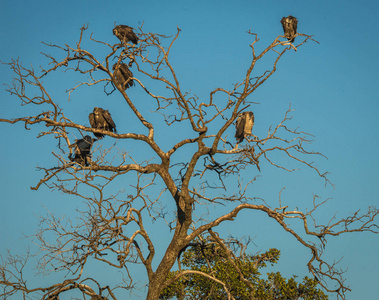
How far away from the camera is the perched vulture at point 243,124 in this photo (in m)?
11.8

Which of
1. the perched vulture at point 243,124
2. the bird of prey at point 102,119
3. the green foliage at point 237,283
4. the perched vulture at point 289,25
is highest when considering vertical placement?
the perched vulture at point 289,25

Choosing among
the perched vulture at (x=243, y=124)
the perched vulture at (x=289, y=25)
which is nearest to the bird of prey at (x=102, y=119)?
the perched vulture at (x=243, y=124)

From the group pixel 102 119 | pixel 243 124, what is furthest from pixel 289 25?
pixel 102 119

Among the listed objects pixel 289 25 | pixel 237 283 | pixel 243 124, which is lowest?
pixel 237 283

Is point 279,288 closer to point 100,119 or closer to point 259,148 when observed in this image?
point 259,148

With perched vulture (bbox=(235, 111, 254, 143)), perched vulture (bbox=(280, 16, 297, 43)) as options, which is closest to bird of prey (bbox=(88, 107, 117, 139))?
perched vulture (bbox=(235, 111, 254, 143))

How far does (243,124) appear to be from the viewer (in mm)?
11781

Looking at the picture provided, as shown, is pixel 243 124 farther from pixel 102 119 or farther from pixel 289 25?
pixel 102 119

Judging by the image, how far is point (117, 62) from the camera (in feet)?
32.9

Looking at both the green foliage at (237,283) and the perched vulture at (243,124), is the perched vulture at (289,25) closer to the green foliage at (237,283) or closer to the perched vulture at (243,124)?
the perched vulture at (243,124)

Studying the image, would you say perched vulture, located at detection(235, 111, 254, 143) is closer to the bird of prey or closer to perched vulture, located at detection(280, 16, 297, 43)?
perched vulture, located at detection(280, 16, 297, 43)

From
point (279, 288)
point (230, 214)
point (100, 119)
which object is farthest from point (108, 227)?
point (279, 288)

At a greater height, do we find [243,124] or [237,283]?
[243,124]

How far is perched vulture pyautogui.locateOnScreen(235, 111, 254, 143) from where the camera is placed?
11.8m
